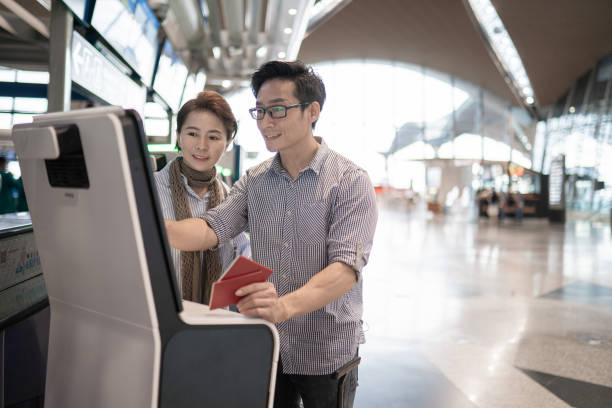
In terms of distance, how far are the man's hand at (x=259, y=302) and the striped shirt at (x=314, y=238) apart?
13.8 inches

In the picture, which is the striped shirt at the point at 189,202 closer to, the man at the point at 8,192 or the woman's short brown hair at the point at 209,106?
the woman's short brown hair at the point at 209,106

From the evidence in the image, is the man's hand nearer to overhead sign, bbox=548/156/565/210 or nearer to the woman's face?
the woman's face

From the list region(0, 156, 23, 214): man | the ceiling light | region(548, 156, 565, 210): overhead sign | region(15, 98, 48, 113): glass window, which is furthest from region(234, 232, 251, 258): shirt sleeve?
region(548, 156, 565, 210): overhead sign

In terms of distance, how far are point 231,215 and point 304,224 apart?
0.93ft

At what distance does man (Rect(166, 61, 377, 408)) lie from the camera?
1.33 metres

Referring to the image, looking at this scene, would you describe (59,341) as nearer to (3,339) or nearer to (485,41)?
(3,339)

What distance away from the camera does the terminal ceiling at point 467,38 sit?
50.6 feet

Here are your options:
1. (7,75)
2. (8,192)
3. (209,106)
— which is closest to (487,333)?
(209,106)

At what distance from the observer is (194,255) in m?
1.68

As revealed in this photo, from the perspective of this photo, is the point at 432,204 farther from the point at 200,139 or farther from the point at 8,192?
the point at 200,139

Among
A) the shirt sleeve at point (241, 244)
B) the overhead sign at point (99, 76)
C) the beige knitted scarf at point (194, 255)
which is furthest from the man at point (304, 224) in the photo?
the overhead sign at point (99, 76)

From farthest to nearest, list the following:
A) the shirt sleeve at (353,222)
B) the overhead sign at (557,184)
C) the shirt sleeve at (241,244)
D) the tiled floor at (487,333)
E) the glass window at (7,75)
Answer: the overhead sign at (557,184), the glass window at (7,75), the tiled floor at (487,333), the shirt sleeve at (241,244), the shirt sleeve at (353,222)

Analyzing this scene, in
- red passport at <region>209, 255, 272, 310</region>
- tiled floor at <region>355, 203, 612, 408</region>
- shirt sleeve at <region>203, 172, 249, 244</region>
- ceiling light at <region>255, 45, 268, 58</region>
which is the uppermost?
ceiling light at <region>255, 45, 268, 58</region>

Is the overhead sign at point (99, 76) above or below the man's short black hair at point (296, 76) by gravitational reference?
above
